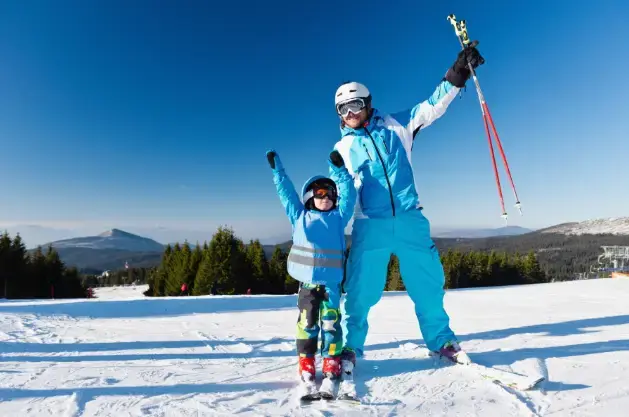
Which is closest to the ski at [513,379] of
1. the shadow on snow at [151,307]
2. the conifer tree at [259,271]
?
the shadow on snow at [151,307]

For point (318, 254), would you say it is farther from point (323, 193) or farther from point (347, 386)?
point (347, 386)

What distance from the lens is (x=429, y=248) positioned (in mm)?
3287

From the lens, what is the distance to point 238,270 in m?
29.8

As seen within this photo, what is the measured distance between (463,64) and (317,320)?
2379mm

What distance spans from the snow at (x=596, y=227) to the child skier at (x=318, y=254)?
6694 inches

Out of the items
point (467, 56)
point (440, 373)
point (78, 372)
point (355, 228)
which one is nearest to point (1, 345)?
point (78, 372)

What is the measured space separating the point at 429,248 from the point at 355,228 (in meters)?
0.65

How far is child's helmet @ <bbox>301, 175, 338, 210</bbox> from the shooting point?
9.83ft

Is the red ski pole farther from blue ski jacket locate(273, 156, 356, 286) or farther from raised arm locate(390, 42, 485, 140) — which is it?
blue ski jacket locate(273, 156, 356, 286)

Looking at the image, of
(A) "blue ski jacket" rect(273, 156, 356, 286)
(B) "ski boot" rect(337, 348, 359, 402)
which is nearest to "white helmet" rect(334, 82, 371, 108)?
(A) "blue ski jacket" rect(273, 156, 356, 286)

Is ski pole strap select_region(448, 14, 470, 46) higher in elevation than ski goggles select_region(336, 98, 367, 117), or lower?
higher

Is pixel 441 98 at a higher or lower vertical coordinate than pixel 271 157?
higher

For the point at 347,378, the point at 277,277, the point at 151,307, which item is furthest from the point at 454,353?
the point at 277,277

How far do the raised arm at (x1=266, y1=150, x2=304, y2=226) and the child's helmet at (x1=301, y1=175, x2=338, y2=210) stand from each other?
0.06 meters
